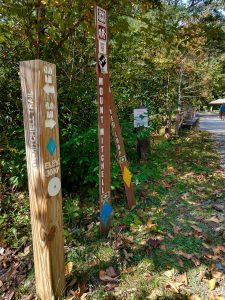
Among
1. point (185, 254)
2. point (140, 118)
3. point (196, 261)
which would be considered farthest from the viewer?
point (140, 118)

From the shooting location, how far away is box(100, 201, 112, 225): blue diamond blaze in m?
2.84

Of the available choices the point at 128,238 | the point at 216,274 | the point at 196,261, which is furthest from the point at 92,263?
the point at 216,274

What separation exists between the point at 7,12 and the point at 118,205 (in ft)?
10.3

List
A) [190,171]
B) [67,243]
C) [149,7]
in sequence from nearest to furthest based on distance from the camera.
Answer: [67,243], [149,7], [190,171]

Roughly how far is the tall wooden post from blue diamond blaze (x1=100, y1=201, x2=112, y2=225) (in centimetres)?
83

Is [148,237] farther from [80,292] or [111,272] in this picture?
[80,292]

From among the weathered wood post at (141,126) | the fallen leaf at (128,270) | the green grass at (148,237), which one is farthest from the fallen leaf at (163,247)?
the weathered wood post at (141,126)

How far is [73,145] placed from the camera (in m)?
3.70

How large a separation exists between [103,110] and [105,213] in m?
1.16

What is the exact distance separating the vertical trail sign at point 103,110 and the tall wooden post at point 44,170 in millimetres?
852

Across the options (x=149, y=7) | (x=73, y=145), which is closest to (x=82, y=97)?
(x=73, y=145)

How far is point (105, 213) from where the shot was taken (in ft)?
9.45

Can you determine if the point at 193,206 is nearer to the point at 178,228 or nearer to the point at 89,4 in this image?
the point at 178,228

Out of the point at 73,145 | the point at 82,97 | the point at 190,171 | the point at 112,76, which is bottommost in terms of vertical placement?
the point at 190,171
